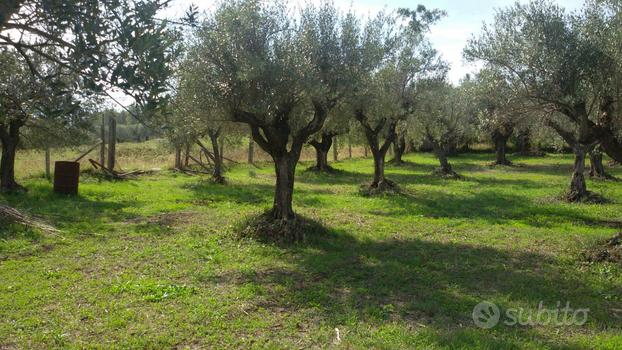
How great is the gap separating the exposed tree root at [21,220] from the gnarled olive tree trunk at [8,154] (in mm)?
5747

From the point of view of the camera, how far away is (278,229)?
11.4 meters

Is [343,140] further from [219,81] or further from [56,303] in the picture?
[56,303]

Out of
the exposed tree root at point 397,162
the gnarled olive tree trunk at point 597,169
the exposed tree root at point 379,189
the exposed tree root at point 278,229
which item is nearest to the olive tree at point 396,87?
the exposed tree root at point 379,189

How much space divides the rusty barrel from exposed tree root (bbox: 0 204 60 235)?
5.18 m

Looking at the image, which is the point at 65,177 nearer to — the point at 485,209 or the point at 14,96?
the point at 14,96

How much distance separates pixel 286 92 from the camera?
36.7 feet

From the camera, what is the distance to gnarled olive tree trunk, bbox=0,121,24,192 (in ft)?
55.4

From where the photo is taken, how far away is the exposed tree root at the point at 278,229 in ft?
36.9

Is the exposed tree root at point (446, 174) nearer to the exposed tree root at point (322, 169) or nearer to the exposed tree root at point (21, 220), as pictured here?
the exposed tree root at point (322, 169)

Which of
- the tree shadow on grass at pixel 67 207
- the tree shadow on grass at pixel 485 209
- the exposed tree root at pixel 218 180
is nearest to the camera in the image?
the tree shadow on grass at pixel 67 207

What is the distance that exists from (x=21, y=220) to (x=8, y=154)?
637 cm

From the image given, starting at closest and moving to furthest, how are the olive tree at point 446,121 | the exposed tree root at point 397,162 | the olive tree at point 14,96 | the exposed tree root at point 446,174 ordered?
the olive tree at point 14,96
the olive tree at point 446,121
the exposed tree root at point 446,174
the exposed tree root at point 397,162

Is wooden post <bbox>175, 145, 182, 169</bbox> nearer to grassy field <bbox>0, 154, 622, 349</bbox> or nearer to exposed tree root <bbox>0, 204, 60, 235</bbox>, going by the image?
grassy field <bbox>0, 154, 622, 349</bbox>

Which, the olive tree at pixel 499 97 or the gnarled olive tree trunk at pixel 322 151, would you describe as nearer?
the olive tree at pixel 499 97
